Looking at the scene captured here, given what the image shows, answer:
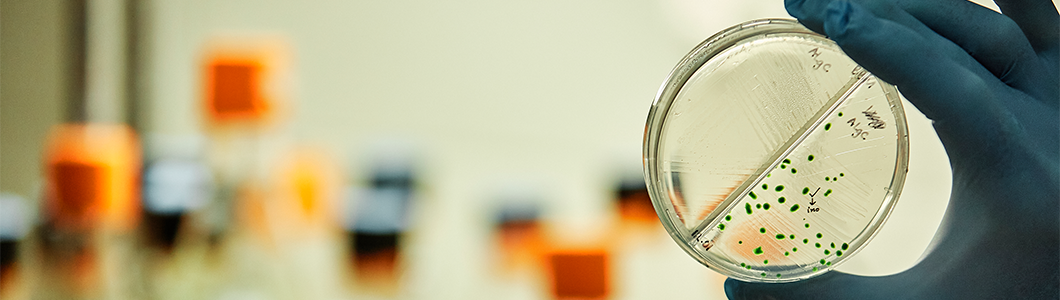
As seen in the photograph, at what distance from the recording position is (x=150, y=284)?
147 centimetres

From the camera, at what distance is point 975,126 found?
21.1 inches

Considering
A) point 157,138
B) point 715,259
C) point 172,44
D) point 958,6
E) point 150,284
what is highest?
point 172,44

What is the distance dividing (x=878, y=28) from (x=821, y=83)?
6 centimetres

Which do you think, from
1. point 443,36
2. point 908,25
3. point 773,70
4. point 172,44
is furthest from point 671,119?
point 172,44

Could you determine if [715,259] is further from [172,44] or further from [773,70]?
[172,44]

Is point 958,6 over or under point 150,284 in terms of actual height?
over

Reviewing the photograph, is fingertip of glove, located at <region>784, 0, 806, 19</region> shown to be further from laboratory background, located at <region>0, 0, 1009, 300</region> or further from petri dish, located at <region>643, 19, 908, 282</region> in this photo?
laboratory background, located at <region>0, 0, 1009, 300</region>

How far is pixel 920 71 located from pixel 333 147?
124cm

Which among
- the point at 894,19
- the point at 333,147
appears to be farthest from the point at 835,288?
the point at 333,147

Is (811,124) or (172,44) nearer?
(811,124)

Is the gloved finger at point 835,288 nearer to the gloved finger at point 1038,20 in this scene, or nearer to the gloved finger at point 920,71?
the gloved finger at point 920,71

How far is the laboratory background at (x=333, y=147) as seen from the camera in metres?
1.40

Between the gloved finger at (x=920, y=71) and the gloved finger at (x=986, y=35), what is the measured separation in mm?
37

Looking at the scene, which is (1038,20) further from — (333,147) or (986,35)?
(333,147)
